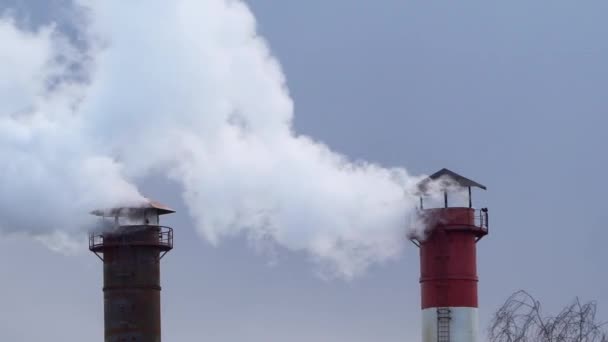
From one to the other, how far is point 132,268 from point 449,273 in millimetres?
16772

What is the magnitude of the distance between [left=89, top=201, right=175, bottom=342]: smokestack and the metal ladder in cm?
1538

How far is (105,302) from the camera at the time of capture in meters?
71.7

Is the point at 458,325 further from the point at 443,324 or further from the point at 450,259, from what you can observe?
the point at 450,259

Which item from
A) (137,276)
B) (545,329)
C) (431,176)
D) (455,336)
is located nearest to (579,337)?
(545,329)

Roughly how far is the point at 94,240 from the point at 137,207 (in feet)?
8.94

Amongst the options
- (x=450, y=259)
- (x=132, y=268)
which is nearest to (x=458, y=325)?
(x=450, y=259)

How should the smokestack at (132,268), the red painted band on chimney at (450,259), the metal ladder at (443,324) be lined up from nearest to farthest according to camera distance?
the metal ladder at (443,324) → the red painted band on chimney at (450,259) → the smokestack at (132,268)

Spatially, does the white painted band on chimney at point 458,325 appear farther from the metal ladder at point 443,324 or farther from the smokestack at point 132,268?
the smokestack at point 132,268

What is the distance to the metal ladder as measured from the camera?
62.8 m

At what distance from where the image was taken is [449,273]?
63.5 metres

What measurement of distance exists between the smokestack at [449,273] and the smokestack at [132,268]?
14365 mm

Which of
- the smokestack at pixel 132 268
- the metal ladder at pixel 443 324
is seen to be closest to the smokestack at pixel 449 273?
the metal ladder at pixel 443 324

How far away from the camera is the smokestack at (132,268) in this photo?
233 ft

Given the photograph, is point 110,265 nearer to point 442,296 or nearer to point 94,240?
point 94,240
